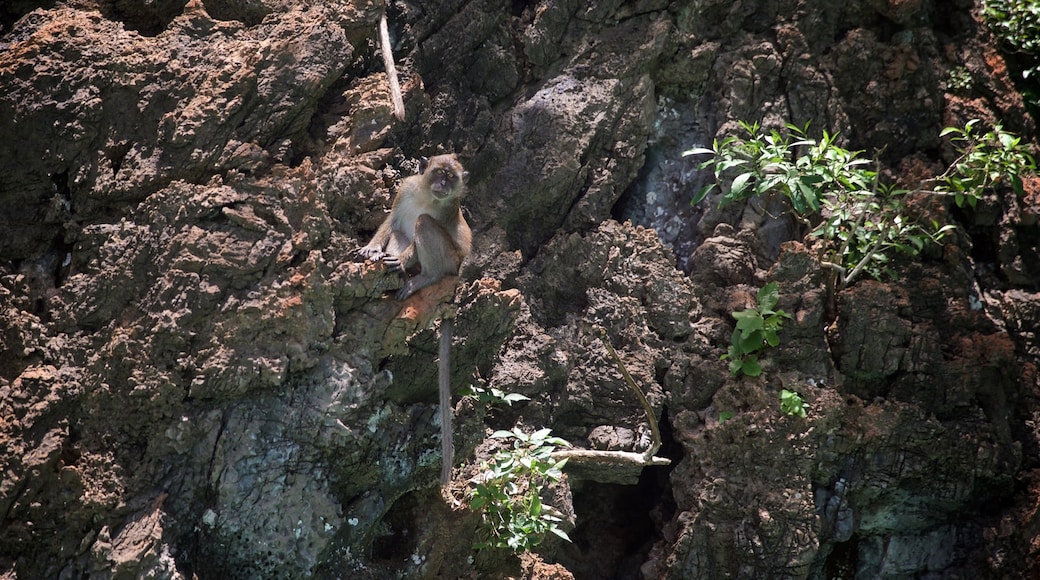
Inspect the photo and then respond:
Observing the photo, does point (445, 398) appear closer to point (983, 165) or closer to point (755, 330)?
point (755, 330)

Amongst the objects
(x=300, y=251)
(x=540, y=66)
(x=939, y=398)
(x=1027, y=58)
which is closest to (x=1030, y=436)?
(x=939, y=398)

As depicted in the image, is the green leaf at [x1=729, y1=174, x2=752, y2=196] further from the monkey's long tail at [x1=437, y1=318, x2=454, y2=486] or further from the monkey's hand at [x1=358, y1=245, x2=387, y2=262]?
the monkey's hand at [x1=358, y1=245, x2=387, y2=262]

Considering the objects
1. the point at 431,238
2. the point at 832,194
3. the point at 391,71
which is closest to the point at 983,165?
the point at 832,194

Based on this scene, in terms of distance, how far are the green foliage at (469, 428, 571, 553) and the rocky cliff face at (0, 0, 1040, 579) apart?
25 centimetres

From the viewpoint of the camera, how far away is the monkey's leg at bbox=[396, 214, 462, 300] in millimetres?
4897

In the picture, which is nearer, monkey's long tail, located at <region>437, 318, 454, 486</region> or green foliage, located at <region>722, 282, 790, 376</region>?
monkey's long tail, located at <region>437, 318, 454, 486</region>

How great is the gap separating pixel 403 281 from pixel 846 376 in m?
3.26

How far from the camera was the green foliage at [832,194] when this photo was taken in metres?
5.58

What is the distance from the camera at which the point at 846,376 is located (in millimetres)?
6160

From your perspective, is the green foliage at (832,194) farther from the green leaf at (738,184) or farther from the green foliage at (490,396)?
the green foliage at (490,396)

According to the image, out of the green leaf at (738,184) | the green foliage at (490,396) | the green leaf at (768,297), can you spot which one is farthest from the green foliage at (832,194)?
the green foliage at (490,396)

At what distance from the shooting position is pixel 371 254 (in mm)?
4871

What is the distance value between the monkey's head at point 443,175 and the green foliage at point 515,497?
1.45 meters

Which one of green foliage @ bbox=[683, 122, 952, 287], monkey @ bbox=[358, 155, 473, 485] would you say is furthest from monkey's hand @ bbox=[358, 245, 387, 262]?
green foliage @ bbox=[683, 122, 952, 287]
